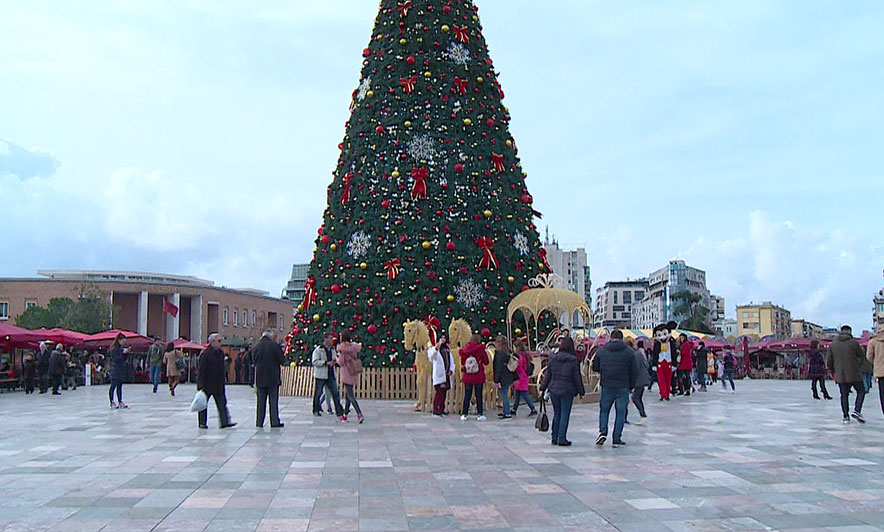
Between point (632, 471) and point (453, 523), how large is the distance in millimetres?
3270

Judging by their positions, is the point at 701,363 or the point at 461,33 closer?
the point at 461,33

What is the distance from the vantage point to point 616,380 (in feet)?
35.6

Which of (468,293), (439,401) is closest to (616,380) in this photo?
(439,401)

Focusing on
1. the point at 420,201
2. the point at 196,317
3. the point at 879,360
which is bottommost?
the point at 879,360

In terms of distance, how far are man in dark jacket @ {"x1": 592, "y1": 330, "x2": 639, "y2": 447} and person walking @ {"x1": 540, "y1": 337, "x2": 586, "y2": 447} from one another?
362mm

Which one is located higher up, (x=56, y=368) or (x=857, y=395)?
(x=56, y=368)

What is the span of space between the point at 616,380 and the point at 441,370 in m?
5.04

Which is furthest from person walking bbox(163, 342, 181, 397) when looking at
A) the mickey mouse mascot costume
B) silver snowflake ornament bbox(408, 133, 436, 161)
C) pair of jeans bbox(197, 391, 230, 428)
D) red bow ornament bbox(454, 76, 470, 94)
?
the mickey mouse mascot costume

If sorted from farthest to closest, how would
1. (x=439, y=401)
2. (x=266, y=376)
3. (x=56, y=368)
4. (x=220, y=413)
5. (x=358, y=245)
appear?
(x=56, y=368)
(x=358, y=245)
(x=439, y=401)
(x=266, y=376)
(x=220, y=413)

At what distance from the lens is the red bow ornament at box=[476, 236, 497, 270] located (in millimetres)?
19906

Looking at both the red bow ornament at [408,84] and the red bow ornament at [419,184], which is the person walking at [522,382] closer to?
the red bow ornament at [419,184]

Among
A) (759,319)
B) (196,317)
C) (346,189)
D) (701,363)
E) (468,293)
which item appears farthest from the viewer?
(759,319)

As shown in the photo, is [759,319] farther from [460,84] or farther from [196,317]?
[460,84]

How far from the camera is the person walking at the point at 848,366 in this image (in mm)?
13391
